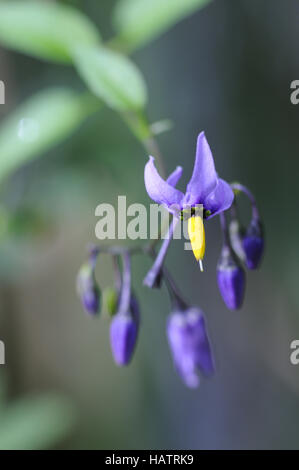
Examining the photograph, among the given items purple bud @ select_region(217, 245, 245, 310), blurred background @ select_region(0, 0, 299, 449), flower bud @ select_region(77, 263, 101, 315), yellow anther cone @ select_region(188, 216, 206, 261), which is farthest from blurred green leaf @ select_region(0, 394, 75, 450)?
yellow anther cone @ select_region(188, 216, 206, 261)

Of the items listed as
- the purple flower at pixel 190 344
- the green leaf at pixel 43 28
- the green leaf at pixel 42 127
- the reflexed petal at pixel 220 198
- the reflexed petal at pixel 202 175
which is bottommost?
the purple flower at pixel 190 344

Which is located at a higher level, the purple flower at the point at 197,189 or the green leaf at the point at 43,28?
the green leaf at the point at 43,28

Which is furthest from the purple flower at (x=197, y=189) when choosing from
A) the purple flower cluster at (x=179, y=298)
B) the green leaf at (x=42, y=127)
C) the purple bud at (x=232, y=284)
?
the green leaf at (x=42, y=127)

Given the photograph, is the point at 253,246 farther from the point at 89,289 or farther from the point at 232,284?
the point at 89,289

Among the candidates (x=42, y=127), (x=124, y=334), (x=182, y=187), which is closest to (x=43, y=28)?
(x=42, y=127)

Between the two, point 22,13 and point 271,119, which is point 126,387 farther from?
point 22,13

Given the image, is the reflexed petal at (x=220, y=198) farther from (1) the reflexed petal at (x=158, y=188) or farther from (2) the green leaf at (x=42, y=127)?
(2) the green leaf at (x=42, y=127)
